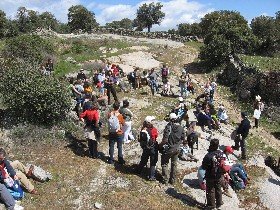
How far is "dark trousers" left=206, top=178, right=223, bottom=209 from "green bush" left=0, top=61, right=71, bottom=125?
787 centimetres

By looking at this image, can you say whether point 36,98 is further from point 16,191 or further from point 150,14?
point 150,14

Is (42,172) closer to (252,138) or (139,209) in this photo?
(139,209)

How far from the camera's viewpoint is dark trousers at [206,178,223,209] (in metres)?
12.1

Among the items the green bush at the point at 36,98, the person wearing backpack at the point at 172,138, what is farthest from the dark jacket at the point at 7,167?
the green bush at the point at 36,98

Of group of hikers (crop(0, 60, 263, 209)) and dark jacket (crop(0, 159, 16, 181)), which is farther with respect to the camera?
group of hikers (crop(0, 60, 263, 209))

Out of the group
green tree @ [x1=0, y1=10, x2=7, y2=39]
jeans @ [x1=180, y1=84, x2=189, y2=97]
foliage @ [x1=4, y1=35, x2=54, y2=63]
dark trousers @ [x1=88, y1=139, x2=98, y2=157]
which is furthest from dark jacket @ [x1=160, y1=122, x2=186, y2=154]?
green tree @ [x1=0, y1=10, x2=7, y2=39]

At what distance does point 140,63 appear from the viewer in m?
35.7

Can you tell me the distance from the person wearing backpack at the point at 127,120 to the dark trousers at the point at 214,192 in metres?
5.28

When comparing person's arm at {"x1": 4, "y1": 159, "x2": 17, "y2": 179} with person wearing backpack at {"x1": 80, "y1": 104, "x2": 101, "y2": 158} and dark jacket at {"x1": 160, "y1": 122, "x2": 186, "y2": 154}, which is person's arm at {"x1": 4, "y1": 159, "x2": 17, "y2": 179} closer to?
person wearing backpack at {"x1": 80, "y1": 104, "x2": 101, "y2": 158}

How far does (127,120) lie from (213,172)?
5688 millimetres

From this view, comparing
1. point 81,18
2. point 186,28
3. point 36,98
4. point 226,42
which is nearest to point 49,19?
point 81,18

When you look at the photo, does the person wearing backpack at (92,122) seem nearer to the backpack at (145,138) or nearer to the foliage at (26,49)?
the backpack at (145,138)

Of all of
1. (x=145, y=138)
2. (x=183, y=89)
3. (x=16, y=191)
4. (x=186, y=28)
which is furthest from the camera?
(x=186, y=28)

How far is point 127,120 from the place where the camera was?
16703 mm
